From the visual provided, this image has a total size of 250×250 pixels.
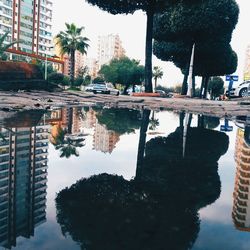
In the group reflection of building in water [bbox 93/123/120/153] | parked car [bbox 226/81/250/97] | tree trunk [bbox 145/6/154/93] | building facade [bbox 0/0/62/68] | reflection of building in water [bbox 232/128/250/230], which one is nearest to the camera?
reflection of building in water [bbox 232/128/250/230]

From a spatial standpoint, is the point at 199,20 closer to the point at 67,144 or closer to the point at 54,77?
the point at 54,77

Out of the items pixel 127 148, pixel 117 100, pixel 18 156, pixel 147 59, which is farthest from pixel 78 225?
pixel 147 59

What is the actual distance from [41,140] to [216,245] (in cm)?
344

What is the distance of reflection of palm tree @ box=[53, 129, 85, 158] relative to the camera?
4.11 m

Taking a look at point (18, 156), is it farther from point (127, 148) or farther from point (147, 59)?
point (147, 59)

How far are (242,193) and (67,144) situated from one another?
2724mm

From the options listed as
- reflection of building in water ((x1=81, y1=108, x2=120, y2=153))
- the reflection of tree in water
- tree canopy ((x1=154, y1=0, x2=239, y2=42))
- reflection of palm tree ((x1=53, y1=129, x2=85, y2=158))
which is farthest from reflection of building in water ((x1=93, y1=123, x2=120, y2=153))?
tree canopy ((x1=154, y1=0, x2=239, y2=42))

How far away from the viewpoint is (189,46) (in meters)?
36.6

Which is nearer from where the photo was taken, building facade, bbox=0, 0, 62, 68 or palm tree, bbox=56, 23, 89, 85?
palm tree, bbox=56, 23, 89, 85

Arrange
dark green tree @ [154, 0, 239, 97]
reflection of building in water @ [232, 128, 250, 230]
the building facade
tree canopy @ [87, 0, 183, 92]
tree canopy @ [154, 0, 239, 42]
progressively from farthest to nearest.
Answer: the building facade, dark green tree @ [154, 0, 239, 97], tree canopy @ [154, 0, 239, 42], tree canopy @ [87, 0, 183, 92], reflection of building in water @ [232, 128, 250, 230]

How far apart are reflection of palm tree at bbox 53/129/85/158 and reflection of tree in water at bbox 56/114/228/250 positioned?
38.6 inches

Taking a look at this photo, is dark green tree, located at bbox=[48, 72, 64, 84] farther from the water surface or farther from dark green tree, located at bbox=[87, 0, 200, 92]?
the water surface

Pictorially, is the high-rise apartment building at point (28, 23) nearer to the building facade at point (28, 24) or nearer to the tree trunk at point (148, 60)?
the building facade at point (28, 24)

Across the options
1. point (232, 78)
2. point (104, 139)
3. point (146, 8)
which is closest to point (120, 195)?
point (104, 139)
